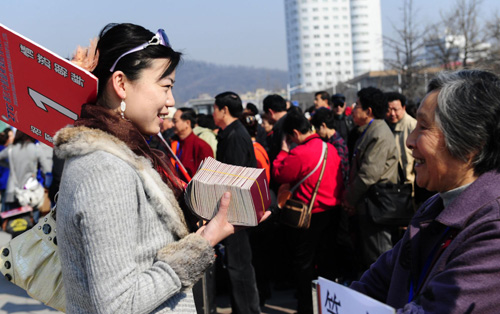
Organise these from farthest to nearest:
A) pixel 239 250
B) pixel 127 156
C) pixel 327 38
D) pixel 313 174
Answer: pixel 327 38 < pixel 313 174 < pixel 239 250 < pixel 127 156

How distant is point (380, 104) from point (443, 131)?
3991 mm

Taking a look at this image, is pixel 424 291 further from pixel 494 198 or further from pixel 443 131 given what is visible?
pixel 443 131

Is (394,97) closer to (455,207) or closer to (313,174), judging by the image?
(313,174)

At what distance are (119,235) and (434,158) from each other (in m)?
1.12

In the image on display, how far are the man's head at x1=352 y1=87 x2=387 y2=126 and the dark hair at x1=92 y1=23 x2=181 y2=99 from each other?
401cm

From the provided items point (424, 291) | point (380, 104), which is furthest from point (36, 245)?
point (380, 104)

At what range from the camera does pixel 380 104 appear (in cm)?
577

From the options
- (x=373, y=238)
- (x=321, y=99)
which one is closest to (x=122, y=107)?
(x=373, y=238)

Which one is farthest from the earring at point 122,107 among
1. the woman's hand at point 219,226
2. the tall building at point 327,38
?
the tall building at point 327,38

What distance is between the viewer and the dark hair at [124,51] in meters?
2.03

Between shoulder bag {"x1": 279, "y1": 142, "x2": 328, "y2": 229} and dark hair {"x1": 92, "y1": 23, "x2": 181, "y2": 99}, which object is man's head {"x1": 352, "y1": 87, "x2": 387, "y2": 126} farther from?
dark hair {"x1": 92, "y1": 23, "x2": 181, "y2": 99}

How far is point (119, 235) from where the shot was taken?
1755 mm

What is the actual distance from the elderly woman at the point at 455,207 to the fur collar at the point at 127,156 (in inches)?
34.1

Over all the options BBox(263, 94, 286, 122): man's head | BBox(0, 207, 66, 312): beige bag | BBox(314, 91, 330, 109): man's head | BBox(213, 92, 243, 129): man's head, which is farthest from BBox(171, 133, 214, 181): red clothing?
BBox(0, 207, 66, 312): beige bag
